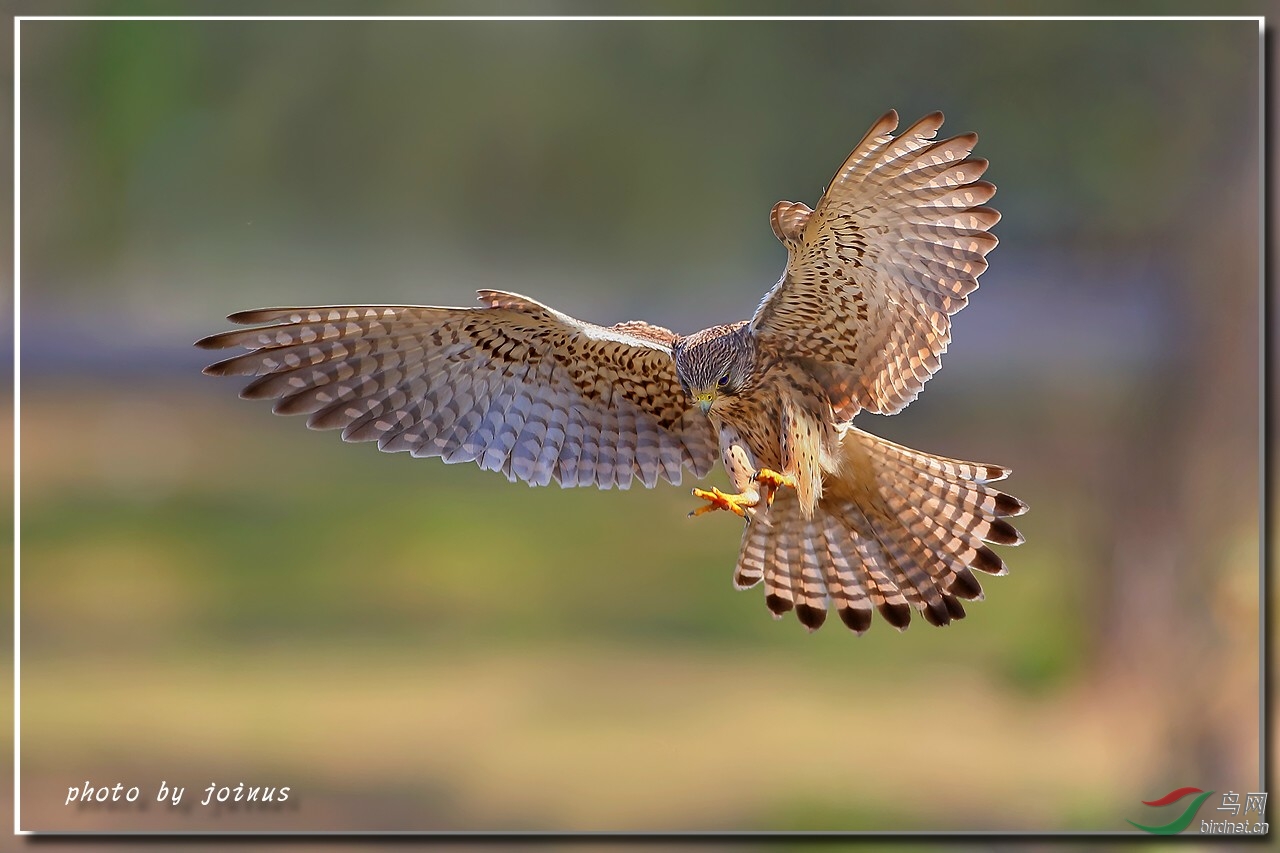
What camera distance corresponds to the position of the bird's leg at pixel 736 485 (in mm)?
2068

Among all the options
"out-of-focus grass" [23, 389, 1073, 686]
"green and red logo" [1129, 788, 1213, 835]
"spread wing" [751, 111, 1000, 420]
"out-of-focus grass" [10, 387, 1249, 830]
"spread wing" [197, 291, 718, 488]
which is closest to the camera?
"spread wing" [751, 111, 1000, 420]

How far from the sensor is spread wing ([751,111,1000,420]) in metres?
2.01

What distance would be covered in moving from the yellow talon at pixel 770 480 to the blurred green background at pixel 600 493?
1.52 metres

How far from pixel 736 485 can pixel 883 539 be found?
0.44 m

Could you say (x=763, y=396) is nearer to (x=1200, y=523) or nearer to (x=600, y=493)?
(x=1200, y=523)

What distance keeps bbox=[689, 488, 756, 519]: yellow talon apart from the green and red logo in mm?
1823

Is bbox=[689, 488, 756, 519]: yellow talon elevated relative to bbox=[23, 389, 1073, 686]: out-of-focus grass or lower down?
elevated

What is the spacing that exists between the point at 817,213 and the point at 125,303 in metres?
2.85

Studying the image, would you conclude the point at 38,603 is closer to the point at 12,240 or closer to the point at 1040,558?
the point at 12,240

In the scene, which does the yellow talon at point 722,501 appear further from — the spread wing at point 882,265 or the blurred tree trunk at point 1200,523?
the blurred tree trunk at point 1200,523

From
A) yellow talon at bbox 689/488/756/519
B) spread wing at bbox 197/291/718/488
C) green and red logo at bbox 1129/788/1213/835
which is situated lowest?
green and red logo at bbox 1129/788/1213/835

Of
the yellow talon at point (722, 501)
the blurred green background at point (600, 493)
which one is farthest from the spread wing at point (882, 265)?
the blurred green background at point (600, 493)

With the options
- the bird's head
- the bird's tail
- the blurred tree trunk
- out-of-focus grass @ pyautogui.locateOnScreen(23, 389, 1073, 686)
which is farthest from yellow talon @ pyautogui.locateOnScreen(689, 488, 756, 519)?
out-of-focus grass @ pyautogui.locateOnScreen(23, 389, 1073, 686)

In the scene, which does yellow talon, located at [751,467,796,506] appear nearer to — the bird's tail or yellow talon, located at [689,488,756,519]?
yellow talon, located at [689,488,756,519]
